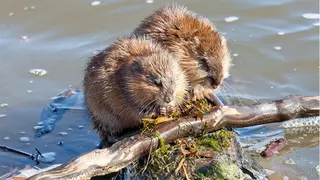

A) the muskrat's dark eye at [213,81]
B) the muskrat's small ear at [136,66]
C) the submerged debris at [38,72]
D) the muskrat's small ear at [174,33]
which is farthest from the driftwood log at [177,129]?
the submerged debris at [38,72]

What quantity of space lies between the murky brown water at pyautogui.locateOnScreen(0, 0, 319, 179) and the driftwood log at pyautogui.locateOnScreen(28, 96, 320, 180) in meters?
0.55

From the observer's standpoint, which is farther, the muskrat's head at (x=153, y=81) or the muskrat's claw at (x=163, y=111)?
the muskrat's claw at (x=163, y=111)

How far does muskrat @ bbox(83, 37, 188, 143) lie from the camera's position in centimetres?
475

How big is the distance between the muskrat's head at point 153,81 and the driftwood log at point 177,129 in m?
0.21

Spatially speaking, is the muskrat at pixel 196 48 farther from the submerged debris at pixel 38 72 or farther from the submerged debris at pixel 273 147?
the submerged debris at pixel 38 72

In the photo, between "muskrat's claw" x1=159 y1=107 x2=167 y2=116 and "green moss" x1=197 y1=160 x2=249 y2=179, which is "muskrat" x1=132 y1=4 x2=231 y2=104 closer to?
"muskrat's claw" x1=159 y1=107 x2=167 y2=116

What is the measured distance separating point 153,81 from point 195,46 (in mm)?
655

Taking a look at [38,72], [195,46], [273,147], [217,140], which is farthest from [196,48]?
[38,72]

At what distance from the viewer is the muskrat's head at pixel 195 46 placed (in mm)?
5184

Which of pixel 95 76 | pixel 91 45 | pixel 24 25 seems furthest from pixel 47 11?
pixel 95 76

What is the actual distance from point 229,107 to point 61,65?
280 centimetres

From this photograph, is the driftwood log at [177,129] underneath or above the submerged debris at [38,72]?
above

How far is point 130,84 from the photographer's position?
483 centimetres

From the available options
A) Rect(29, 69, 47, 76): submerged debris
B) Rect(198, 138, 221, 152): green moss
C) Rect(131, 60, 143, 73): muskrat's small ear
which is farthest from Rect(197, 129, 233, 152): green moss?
Rect(29, 69, 47, 76): submerged debris
